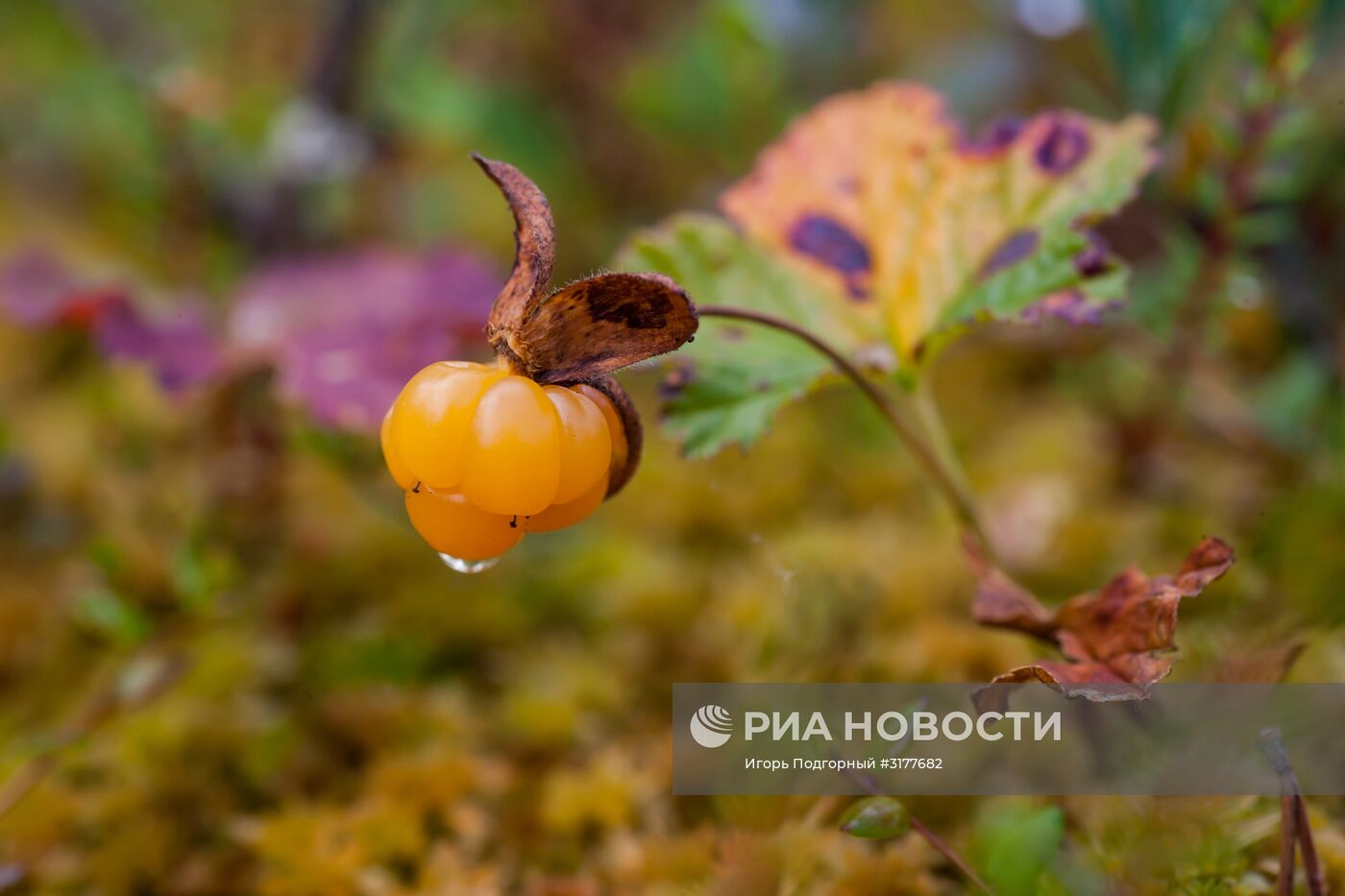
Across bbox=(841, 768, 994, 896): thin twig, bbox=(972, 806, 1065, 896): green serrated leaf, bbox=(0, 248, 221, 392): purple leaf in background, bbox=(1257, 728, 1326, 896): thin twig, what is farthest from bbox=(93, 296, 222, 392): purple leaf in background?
bbox=(1257, 728, 1326, 896): thin twig

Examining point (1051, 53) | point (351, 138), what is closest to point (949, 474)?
point (351, 138)

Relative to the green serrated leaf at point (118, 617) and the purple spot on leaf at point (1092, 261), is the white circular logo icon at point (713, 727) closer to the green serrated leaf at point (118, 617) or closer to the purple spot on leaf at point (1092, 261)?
the purple spot on leaf at point (1092, 261)

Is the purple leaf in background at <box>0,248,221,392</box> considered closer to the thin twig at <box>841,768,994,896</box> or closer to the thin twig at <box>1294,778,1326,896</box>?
the thin twig at <box>841,768,994,896</box>

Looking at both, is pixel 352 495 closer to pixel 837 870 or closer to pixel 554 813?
pixel 554 813

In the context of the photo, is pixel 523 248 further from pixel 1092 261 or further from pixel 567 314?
pixel 1092 261

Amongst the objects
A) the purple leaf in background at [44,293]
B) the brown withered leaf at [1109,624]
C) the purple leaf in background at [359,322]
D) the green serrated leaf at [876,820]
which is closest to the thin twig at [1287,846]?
the brown withered leaf at [1109,624]

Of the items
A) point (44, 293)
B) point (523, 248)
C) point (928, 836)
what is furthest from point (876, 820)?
point (44, 293)
